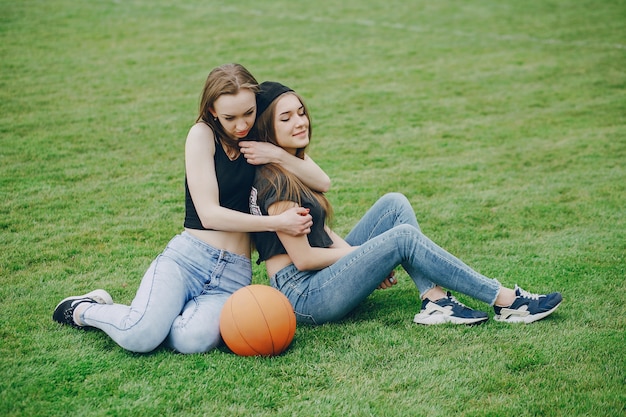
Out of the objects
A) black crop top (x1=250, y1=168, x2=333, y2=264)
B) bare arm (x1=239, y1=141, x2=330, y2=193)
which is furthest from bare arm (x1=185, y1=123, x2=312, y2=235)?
bare arm (x1=239, y1=141, x2=330, y2=193)

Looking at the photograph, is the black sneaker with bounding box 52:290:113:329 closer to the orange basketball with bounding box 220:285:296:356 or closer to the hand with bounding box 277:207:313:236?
the orange basketball with bounding box 220:285:296:356

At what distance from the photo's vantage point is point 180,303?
488 cm

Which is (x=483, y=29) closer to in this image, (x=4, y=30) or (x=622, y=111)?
(x=622, y=111)

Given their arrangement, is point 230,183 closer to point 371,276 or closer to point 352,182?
point 371,276

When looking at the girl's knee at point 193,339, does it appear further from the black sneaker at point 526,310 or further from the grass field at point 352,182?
the black sneaker at point 526,310

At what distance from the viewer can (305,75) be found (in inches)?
564

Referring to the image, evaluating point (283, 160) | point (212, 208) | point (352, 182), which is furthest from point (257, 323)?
point (352, 182)

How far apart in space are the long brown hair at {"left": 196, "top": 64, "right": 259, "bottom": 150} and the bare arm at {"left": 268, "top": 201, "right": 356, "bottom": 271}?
23.3 inches

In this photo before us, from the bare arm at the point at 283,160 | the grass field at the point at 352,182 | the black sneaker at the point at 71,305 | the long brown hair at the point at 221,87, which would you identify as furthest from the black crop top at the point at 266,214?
the black sneaker at the point at 71,305

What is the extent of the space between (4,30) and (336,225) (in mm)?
11643

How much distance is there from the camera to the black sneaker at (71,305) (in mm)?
5152

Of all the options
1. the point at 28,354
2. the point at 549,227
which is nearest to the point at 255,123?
the point at 28,354

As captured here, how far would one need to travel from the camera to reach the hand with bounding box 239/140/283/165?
5.02 metres

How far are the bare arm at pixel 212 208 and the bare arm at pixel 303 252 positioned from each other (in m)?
0.09
